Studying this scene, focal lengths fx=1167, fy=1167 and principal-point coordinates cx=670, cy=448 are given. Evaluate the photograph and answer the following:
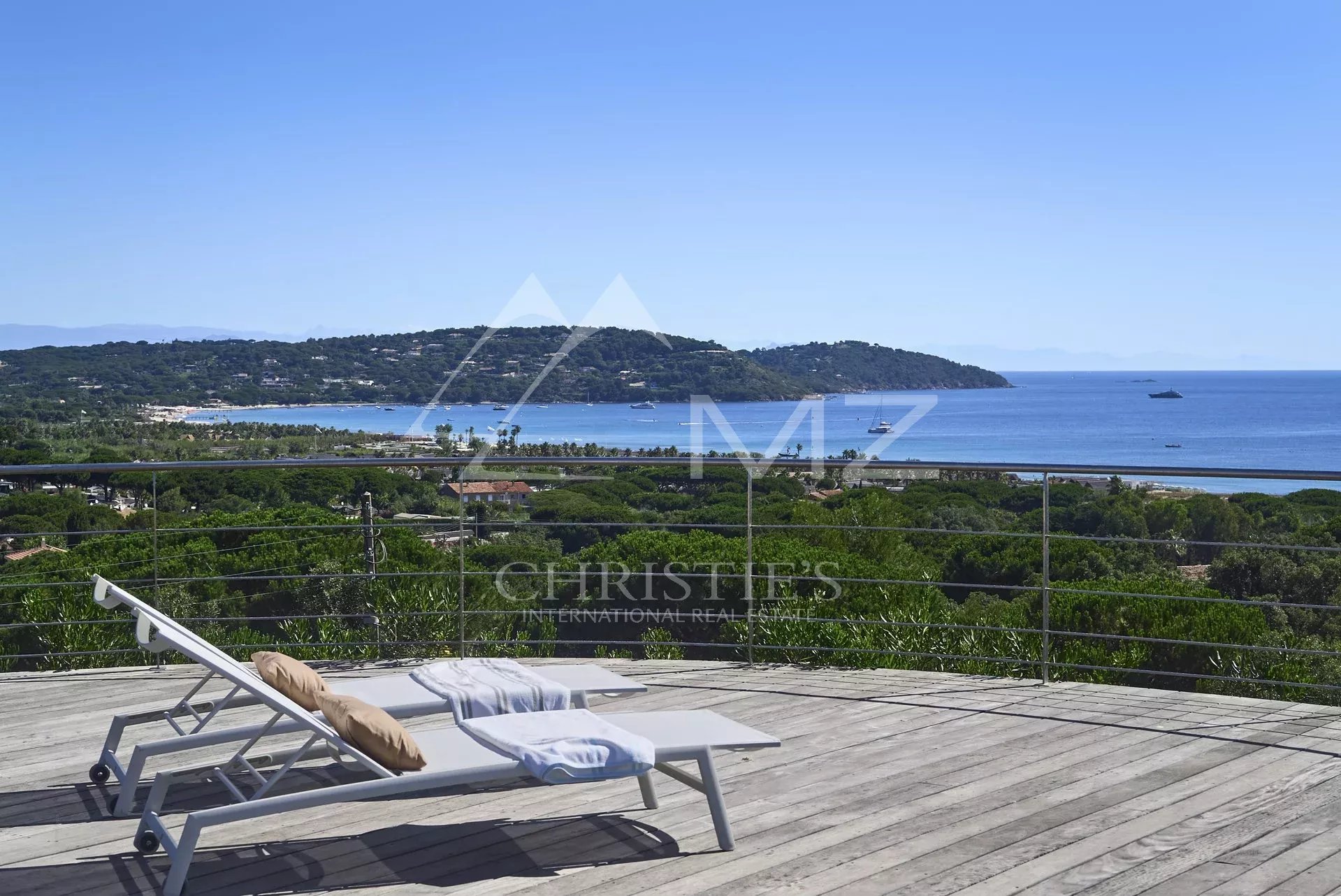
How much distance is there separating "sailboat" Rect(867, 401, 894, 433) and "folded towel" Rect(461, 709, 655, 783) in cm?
7749

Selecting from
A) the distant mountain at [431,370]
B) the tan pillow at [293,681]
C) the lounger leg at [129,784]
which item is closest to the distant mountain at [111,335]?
the distant mountain at [431,370]

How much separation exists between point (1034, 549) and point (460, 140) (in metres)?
18.1

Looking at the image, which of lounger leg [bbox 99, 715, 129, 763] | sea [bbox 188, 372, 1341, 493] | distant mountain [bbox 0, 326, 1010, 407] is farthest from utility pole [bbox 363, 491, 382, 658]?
distant mountain [bbox 0, 326, 1010, 407]

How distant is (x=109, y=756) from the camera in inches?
152

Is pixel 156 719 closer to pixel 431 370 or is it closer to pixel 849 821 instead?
pixel 849 821

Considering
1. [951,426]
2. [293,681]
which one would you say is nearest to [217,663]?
[293,681]

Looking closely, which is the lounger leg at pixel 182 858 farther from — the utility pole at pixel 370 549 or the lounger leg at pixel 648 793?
the utility pole at pixel 370 549

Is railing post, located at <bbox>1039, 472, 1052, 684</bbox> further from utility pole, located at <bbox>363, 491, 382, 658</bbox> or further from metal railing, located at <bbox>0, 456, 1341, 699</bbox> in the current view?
utility pole, located at <bbox>363, 491, 382, 658</bbox>

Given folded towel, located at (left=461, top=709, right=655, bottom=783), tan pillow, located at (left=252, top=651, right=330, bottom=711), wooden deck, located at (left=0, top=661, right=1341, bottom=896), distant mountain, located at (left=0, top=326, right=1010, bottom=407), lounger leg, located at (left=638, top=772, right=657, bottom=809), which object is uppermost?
distant mountain, located at (left=0, top=326, right=1010, bottom=407)

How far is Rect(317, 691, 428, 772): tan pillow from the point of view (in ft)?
9.89

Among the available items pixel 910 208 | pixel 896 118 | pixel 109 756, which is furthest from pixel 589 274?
pixel 109 756

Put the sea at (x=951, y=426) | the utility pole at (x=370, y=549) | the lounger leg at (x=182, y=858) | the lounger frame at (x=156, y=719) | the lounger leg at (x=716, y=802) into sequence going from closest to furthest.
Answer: the lounger leg at (x=182, y=858) < the lounger leg at (x=716, y=802) < the lounger frame at (x=156, y=719) < the utility pole at (x=370, y=549) < the sea at (x=951, y=426)

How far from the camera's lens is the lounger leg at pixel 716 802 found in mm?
3281

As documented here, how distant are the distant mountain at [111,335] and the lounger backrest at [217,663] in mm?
43932
